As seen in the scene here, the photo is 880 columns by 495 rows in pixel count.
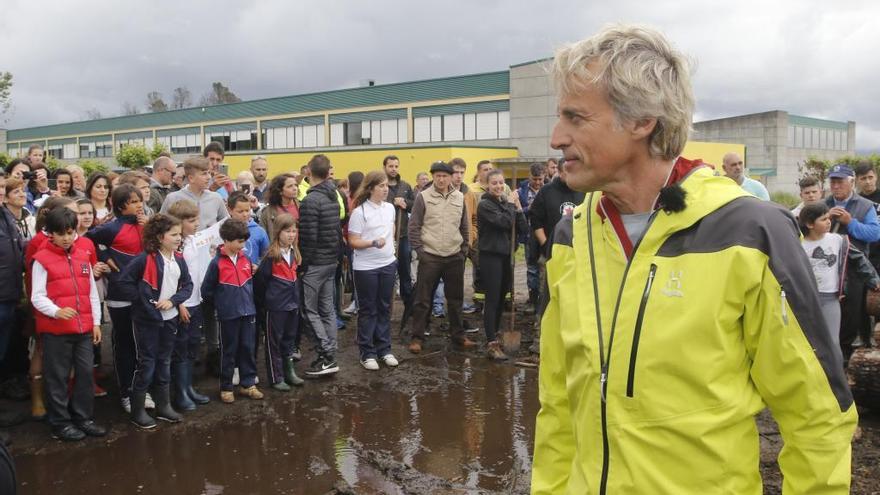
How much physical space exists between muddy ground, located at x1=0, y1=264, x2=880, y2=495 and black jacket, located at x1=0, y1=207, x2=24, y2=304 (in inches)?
41.5

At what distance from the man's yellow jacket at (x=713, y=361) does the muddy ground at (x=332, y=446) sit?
321 cm

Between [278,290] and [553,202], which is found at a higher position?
[553,202]

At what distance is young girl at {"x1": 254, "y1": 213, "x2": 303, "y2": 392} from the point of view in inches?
265

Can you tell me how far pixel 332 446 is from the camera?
5504mm

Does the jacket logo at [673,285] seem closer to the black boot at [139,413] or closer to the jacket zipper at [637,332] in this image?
the jacket zipper at [637,332]

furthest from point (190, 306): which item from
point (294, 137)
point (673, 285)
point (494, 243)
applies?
point (294, 137)

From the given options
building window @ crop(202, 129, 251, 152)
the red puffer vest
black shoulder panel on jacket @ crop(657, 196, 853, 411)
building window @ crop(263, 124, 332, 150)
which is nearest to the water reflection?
the red puffer vest

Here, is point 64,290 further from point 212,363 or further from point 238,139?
point 238,139

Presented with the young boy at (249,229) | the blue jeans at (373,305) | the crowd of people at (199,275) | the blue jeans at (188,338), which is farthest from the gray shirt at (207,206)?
the blue jeans at (373,305)

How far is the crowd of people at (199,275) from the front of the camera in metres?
5.60

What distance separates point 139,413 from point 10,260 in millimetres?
1589

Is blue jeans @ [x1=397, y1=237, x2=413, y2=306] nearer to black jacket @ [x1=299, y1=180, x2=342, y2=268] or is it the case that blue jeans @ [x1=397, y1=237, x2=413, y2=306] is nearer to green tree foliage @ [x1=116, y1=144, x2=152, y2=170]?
black jacket @ [x1=299, y1=180, x2=342, y2=268]

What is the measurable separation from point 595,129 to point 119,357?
5.38 m

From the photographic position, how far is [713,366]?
1627mm
